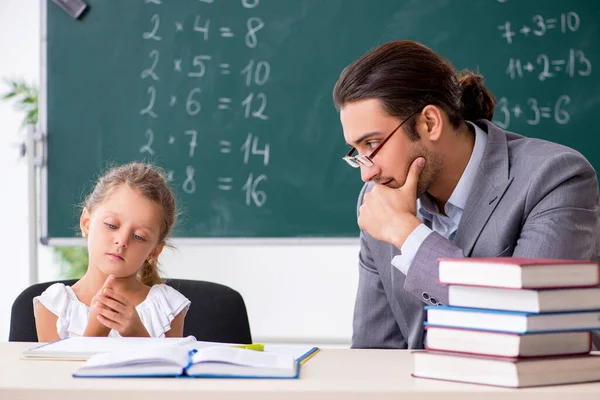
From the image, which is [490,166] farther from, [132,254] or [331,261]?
[331,261]

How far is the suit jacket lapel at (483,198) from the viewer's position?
180 cm

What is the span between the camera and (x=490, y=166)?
1.85 m

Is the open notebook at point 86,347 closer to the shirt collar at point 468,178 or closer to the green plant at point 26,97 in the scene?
the shirt collar at point 468,178

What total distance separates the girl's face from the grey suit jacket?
0.59 metres

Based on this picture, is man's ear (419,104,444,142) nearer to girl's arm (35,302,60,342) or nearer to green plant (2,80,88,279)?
girl's arm (35,302,60,342)

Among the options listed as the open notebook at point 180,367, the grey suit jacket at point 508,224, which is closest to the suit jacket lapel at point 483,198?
the grey suit jacket at point 508,224

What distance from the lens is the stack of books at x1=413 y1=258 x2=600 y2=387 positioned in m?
1.02

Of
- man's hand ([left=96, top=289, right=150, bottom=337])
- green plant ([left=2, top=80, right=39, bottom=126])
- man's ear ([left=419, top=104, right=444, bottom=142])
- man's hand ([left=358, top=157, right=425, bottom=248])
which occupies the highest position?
green plant ([left=2, top=80, right=39, bottom=126])

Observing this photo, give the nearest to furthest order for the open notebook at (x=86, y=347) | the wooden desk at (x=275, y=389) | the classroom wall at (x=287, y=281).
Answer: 1. the wooden desk at (x=275, y=389)
2. the open notebook at (x=86, y=347)
3. the classroom wall at (x=287, y=281)

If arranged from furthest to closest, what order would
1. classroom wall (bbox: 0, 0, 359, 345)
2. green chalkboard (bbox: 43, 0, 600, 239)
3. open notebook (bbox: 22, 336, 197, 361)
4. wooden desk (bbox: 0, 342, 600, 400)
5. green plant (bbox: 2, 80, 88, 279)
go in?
1. green plant (bbox: 2, 80, 88, 279)
2. classroom wall (bbox: 0, 0, 359, 345)
3. green chalkboard (bbox: 43, 0, 600, 239)
4. open notebook (bbox: 22, 336, 197, 361)
5. wooden desk (bbox: 0, 342, 600, 400)

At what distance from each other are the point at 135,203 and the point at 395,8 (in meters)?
1.72

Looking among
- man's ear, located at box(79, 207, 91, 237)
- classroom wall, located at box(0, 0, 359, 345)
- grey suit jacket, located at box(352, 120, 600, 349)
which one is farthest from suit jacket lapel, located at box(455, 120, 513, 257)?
classroom wall, located at box(0, 0, 359, 345)

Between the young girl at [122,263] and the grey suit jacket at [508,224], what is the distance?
532 millimetres

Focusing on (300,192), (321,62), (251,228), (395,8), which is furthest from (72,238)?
(395,8)
